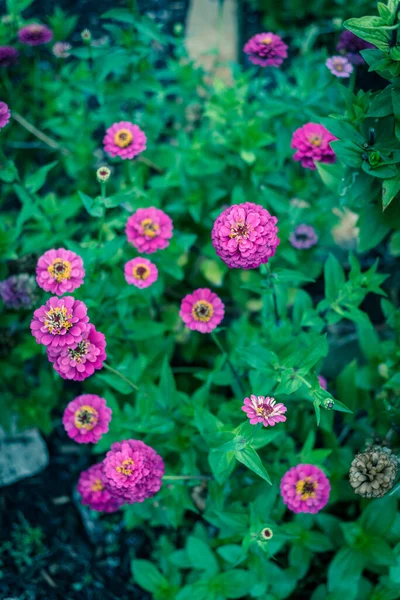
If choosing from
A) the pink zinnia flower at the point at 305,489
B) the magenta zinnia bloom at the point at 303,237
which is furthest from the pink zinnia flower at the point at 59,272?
A: the magenta zinnia bloom at the point at 303,237

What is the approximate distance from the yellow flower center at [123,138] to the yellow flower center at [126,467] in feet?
3.41

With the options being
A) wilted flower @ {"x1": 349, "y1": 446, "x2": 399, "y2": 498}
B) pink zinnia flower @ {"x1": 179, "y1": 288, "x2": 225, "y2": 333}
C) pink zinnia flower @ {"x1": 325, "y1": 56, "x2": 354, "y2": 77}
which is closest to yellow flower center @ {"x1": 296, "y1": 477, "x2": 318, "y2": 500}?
wilted flower @ {"x1": 349, "y1": 446, "x2": 399, "y2": 498}

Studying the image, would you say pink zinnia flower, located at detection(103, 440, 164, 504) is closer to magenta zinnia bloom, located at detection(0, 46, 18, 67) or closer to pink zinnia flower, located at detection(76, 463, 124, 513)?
pink zinnia flower, located at detection(76, 463, 124, 513)

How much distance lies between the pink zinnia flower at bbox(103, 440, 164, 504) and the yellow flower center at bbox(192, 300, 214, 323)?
1.34 feet

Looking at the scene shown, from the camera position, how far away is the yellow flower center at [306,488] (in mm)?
1616

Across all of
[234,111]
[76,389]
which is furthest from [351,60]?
[76,389]

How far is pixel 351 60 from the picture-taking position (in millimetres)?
2047

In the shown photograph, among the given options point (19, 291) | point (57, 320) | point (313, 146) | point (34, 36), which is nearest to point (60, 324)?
point (57, 320)

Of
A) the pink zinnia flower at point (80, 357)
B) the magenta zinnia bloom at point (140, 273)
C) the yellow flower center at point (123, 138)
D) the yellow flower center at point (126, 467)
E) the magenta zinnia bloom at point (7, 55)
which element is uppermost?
the magenta zinnia bloom at point (7, 55)

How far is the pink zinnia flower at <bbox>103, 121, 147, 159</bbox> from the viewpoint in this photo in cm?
193

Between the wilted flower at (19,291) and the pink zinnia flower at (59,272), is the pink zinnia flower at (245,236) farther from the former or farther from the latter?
the wilted flower at (19,291)

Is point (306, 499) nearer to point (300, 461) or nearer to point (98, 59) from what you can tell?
point (300, 461)

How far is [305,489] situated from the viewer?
1631 mm

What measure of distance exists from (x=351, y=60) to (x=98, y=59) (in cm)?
98
